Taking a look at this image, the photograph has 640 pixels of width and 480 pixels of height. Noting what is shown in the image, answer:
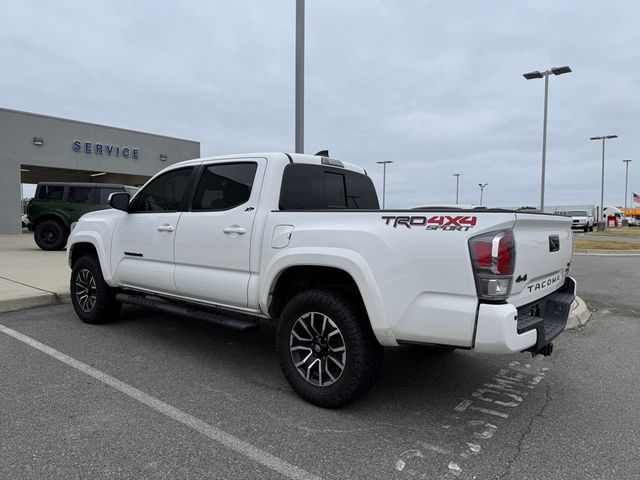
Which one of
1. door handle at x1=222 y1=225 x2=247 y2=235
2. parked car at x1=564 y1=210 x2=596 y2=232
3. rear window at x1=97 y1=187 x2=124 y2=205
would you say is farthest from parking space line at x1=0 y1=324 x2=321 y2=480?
parked car at x1=564 y1=210 x2=596 y2=232

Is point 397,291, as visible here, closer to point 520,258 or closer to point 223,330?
point 520,258

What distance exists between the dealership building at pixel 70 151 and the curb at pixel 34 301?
1859 cm

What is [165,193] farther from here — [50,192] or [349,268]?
[50,192]

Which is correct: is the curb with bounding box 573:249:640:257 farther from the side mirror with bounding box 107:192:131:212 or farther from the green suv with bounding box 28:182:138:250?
the side mirror with bounding box 107:192:131:212

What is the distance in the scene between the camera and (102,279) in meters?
5.44

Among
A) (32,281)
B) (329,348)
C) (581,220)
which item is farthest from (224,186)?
(581,220)

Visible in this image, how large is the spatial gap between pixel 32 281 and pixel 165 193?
4.74 meters

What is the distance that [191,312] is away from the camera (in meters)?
4.33

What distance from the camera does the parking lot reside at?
8.84 feet

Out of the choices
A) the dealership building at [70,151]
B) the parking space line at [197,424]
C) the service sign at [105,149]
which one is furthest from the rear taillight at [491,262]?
the service sign at [105,149]

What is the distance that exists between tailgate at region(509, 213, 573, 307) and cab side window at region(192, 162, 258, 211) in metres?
2.20

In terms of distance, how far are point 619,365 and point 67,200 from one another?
1461 cm

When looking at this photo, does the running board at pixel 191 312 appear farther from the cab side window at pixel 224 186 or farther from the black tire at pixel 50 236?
the black tire at pixel 50 236

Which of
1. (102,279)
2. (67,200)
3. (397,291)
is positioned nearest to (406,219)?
(397,291)
